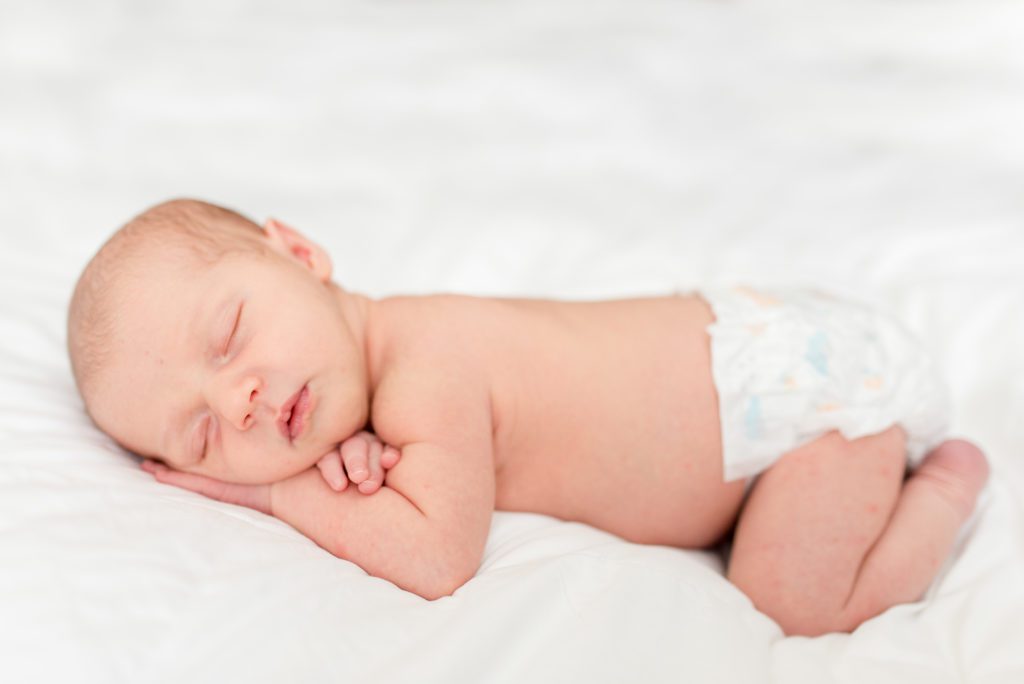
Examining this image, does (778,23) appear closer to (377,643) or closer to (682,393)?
(682,393)

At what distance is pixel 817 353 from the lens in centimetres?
142

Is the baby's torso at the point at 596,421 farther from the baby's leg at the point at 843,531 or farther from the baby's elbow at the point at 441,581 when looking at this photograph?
the baby's elbow at the point at 441,581

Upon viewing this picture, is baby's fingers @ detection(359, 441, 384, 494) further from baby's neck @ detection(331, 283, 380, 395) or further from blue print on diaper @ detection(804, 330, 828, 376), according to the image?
blue print on diaper @ detection(804, 330, 828, 376)

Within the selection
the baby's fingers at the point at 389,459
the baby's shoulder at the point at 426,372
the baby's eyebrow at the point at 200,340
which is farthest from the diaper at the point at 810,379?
the baby's eyebrow at the point at 200,340

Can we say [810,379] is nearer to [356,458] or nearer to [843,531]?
[843,531]

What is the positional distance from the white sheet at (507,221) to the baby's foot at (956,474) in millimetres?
47

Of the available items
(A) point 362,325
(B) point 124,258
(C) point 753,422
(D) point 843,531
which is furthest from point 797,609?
(B) point 124,258

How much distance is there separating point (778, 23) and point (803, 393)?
1620mm

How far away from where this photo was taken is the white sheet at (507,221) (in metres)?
0.98

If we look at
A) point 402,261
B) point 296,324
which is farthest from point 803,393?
point 402,261

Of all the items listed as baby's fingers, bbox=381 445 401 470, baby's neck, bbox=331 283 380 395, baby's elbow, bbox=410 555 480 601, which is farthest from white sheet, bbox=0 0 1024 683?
baby's neck, bbox=331 283 380 395

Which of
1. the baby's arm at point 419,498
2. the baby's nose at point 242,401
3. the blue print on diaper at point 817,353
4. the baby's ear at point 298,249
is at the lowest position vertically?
the baby's arm at point 419,498

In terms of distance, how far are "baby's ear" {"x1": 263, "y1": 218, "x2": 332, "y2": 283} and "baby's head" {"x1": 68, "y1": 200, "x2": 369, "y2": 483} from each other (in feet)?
0.30

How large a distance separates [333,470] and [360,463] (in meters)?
0.05
